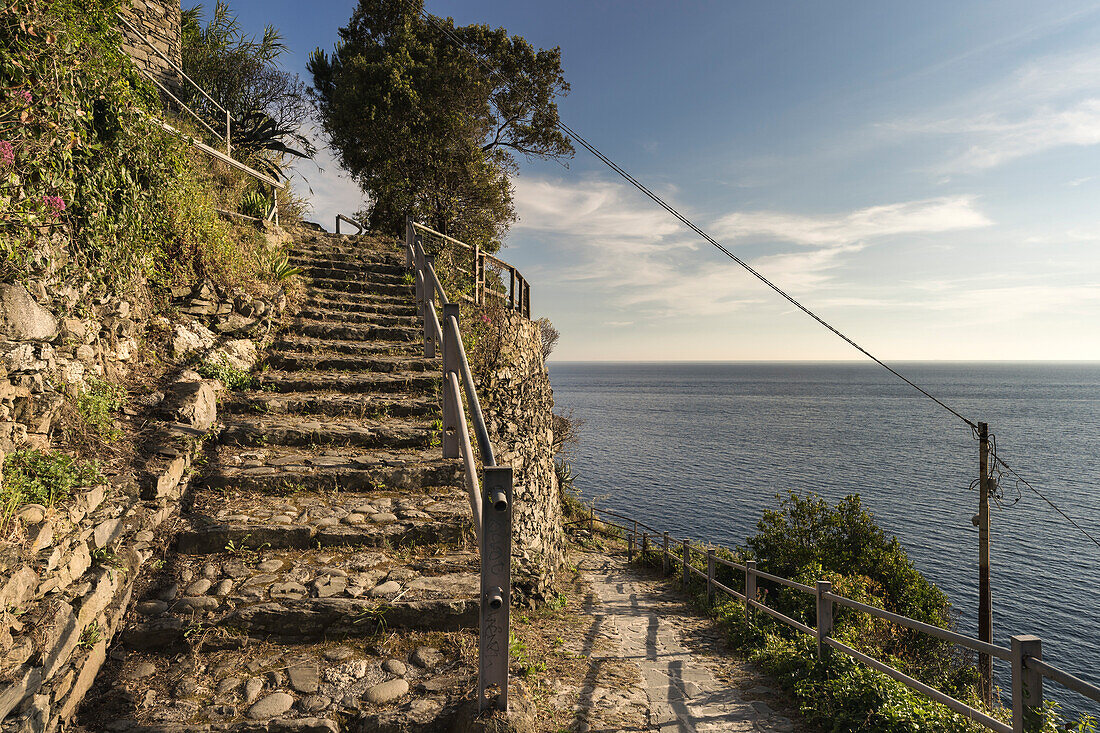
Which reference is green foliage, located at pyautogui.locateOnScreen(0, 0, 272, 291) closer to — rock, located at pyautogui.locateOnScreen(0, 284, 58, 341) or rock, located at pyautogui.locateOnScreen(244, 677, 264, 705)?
rock, located at pyautogui.locateOnScreen(0, 284, 58, 341)

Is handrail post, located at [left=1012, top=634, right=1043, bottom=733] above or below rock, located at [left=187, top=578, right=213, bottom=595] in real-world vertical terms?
below

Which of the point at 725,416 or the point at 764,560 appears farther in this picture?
the point at 725,416

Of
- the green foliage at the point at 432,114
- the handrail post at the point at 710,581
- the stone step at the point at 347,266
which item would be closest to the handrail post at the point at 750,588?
the handrail post at the point at 710,581

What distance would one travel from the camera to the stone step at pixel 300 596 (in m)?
2.85

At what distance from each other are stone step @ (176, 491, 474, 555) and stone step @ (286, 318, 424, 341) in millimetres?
3214

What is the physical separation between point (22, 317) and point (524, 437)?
7.37m

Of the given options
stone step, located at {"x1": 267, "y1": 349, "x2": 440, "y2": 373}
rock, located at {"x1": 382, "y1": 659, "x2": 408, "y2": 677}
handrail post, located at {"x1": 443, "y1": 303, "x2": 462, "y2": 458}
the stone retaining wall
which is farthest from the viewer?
stone step, located at {"x1": 267, "y1": 349, "x2": 440, "y2": 373}

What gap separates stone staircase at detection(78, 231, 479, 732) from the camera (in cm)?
245

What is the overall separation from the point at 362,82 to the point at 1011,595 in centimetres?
3069

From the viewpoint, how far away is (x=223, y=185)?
8359 millimetres

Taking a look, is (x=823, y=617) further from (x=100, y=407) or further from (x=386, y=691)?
(x=100, y=407)

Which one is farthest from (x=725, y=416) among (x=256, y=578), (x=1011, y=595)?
(x=256, y=578)

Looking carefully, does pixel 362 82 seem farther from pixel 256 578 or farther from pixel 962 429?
pixel 962 429

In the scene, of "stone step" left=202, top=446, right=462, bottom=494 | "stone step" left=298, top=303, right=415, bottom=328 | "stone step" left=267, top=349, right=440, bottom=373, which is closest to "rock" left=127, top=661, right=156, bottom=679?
"stone step" left=202, top=446, right=462, bottom=494
